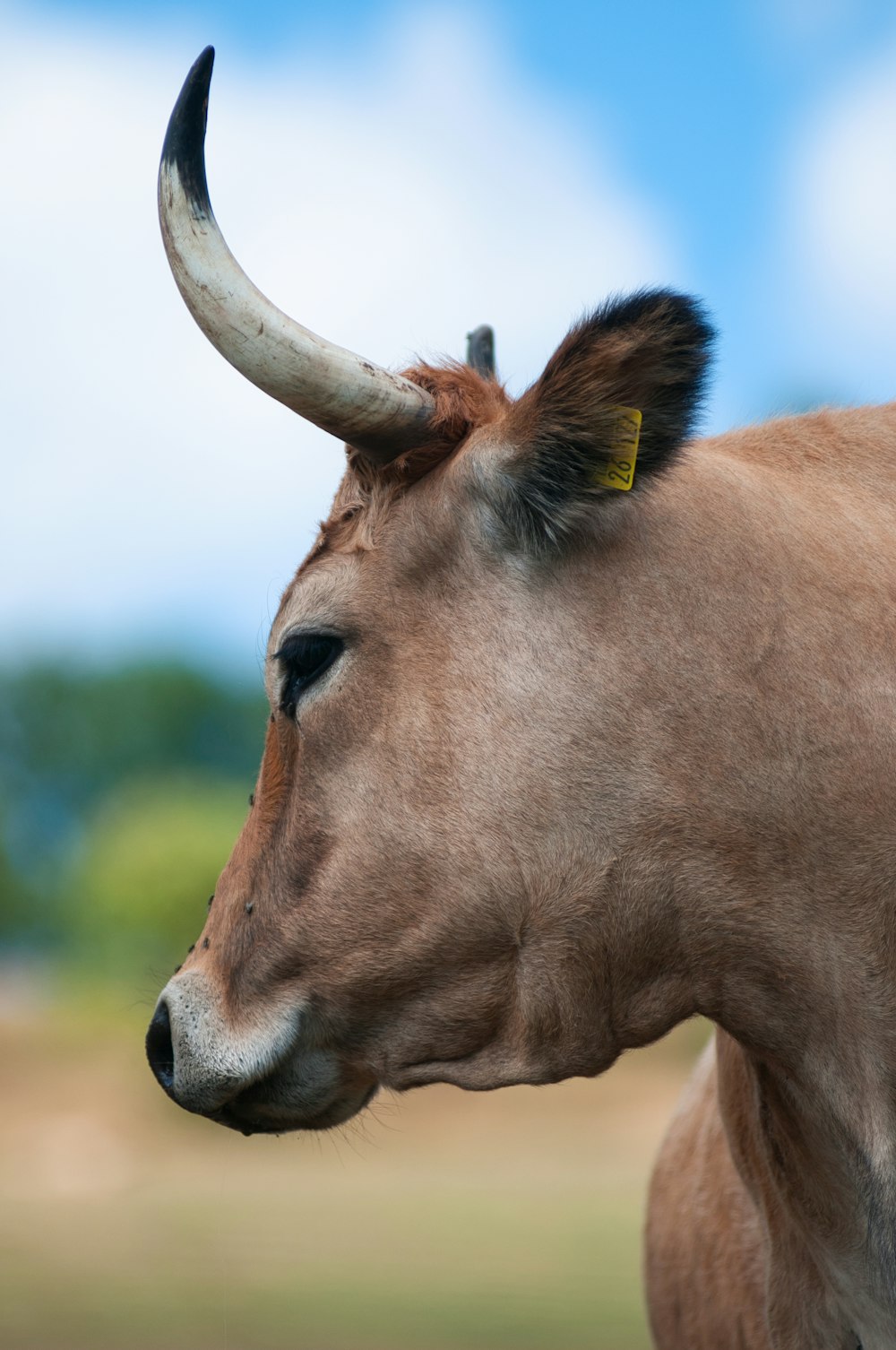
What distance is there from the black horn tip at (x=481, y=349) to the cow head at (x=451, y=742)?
4.53ft

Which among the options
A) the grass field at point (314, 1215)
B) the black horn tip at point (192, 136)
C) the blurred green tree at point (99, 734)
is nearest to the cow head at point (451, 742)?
the black horn tip at point (192, 136)

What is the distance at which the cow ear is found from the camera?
11.2ft

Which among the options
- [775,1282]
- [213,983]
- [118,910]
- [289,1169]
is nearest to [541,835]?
[213,983]

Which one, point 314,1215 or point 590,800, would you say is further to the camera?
point 314,1215

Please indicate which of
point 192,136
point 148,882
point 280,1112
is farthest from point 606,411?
point 148,882

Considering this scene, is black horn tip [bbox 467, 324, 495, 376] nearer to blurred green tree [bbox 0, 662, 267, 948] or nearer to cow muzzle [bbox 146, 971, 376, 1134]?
cow muzzle [bbox 146, 971, 376, 1134]

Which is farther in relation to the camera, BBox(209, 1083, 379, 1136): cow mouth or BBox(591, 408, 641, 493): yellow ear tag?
BBox(209, 1083, 379, 1136): cow mouth

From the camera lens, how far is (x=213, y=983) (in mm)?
3738

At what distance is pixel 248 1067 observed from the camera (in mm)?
3648

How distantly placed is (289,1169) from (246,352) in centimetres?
2278

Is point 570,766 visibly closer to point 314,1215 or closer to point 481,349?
point 481,349

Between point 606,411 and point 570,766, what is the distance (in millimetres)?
768

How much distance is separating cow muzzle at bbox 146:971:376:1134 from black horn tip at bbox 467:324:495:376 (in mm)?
2276

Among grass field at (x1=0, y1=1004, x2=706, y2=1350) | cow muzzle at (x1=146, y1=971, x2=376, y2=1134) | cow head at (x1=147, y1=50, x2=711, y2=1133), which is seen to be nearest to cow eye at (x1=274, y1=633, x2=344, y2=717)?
cow head at (x1=147, y1=50, x2=711, y2=1133)
